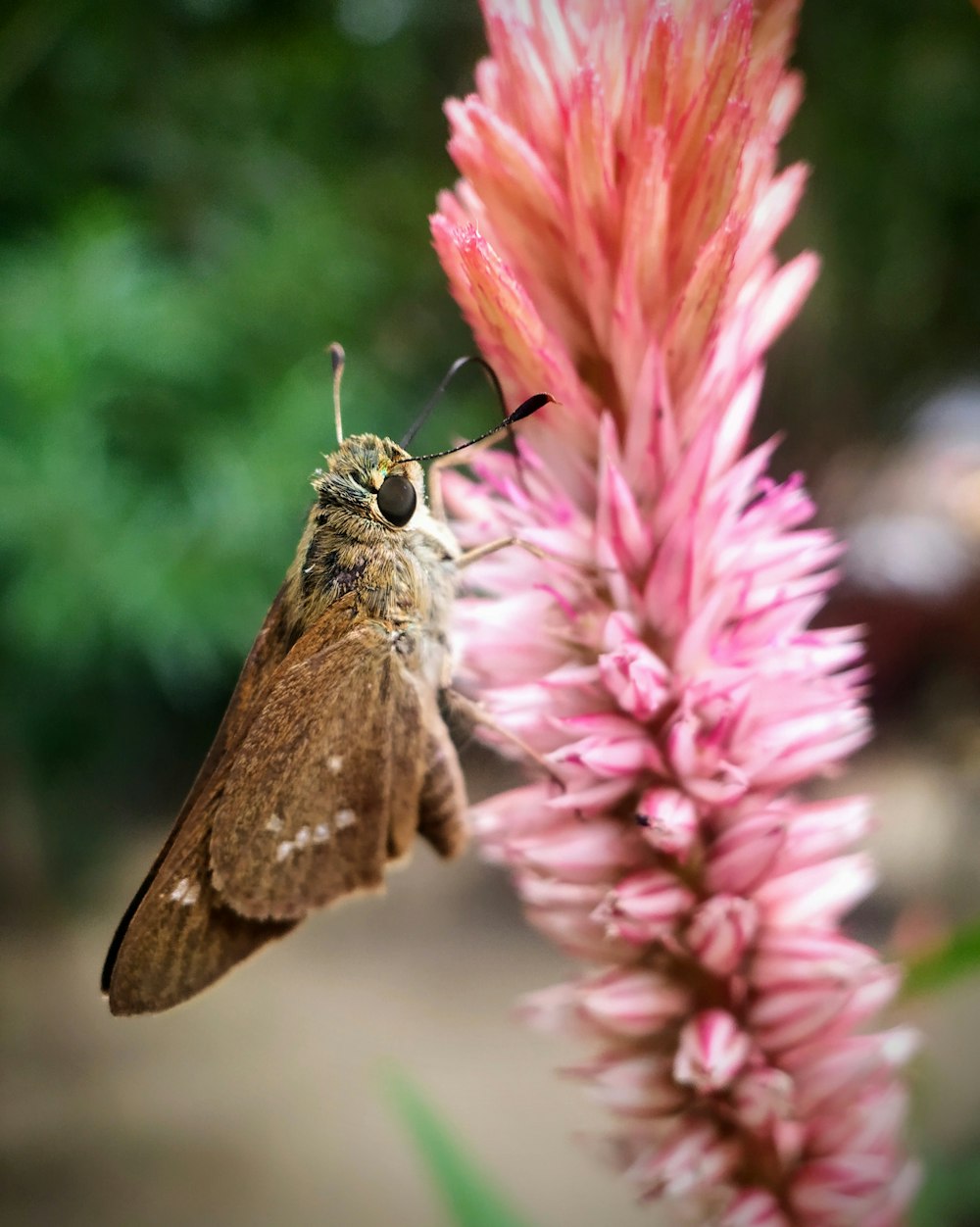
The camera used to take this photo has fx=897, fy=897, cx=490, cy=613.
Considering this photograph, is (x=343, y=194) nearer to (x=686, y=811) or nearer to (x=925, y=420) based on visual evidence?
(x=925, y=420)

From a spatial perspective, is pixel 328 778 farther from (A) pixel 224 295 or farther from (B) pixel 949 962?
(A) pixel 224 295

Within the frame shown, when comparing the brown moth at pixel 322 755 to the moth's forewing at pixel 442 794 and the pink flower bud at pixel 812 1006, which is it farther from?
the pink flower bud at pixel 812 1006

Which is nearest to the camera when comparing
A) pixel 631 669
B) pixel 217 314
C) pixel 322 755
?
pixel 631 669

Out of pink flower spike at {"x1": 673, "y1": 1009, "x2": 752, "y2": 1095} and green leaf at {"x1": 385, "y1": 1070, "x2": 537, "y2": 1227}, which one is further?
green leaf at {"x1": 385, "y1": 1070, "x2": 537, "y2": 1227}

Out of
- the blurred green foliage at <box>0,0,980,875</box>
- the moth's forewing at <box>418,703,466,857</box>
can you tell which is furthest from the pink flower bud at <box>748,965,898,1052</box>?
the blurred green foliage at <box>0,0,980,875</box>

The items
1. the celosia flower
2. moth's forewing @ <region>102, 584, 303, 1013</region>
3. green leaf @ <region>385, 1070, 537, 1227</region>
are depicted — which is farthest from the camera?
green leaf @ <region>385, 1070, 537, 1227</region>

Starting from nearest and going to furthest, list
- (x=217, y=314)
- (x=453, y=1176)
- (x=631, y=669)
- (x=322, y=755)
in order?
(x=631, y=669) → (x=322, y=755) → (x=453, y=1176) → (x=217, y=314)

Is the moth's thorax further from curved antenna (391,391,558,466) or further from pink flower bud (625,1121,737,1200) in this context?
pink flower bud (625,1121,737,1200)

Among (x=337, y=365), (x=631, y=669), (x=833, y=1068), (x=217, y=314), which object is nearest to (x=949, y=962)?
(x=833, y=1068)
